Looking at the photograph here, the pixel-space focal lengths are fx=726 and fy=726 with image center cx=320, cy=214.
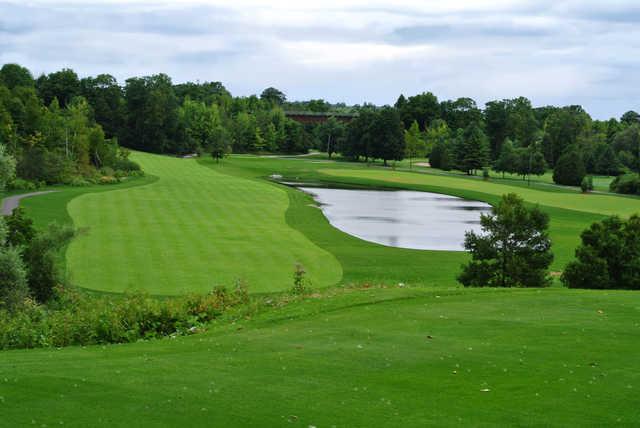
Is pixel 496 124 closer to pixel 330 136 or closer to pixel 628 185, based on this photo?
pixel 330 136

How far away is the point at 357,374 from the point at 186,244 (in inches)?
1243

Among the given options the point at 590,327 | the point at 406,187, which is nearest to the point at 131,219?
the point at 590,327

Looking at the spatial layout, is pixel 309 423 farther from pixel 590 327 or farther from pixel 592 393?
pixel 590 327

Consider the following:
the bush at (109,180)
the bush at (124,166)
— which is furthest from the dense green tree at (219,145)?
the bush at (109,180)

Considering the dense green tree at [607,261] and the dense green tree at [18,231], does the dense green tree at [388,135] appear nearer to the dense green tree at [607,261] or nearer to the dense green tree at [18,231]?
the dense green tree at [18,231]

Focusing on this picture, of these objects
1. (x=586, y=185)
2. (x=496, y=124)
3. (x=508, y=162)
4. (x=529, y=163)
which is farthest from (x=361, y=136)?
(x=586, y=185)

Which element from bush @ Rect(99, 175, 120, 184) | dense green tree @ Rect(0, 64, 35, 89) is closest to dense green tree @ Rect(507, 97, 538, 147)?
bush @ Rect(99, 175, 120, 184)

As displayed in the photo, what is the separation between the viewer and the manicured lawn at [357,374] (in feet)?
35.2

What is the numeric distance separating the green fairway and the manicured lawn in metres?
15.2

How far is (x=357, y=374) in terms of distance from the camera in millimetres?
12992

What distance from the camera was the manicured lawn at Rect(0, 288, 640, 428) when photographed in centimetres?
1074

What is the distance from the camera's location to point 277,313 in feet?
65.1

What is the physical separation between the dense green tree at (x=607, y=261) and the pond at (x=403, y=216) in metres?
19.7

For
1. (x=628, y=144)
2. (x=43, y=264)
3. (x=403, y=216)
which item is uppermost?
(x=628, y=144)
